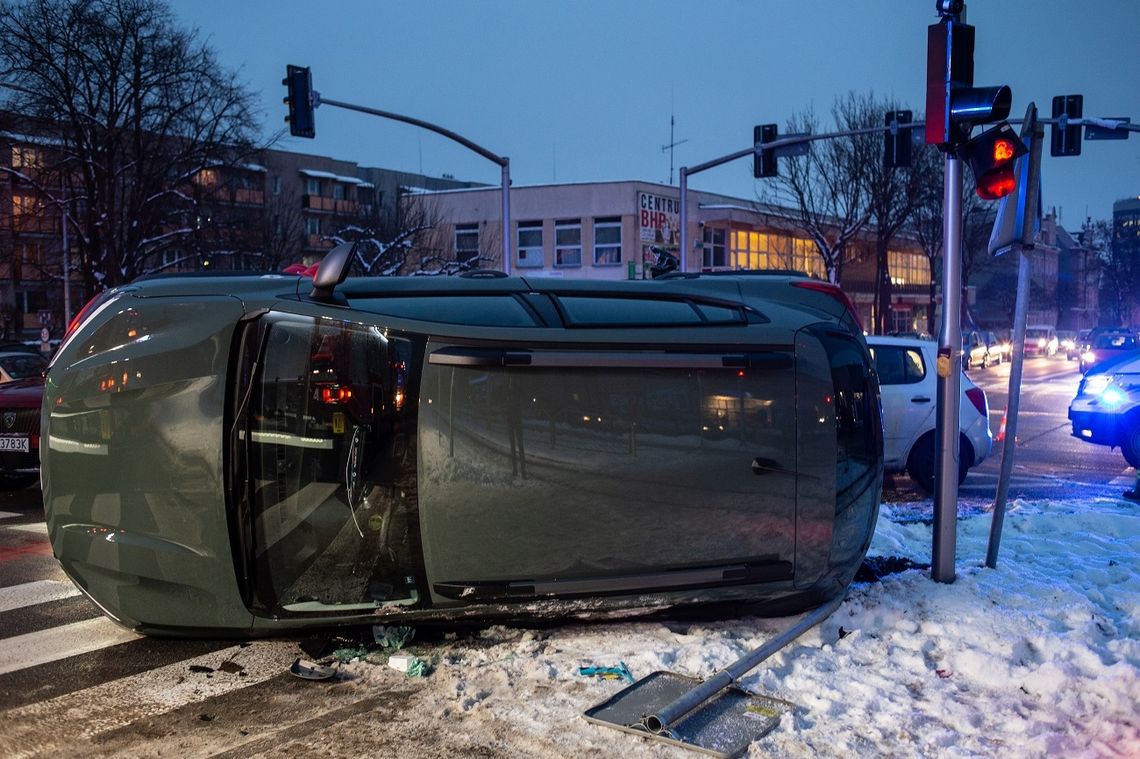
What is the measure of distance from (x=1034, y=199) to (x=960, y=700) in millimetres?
3506

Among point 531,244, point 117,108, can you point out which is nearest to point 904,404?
point 117,108

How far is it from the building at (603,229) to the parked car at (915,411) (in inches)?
1484

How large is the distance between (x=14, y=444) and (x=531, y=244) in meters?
43.5

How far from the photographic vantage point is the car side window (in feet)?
36.3

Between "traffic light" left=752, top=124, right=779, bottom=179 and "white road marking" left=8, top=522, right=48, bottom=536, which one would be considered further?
"traffic light" left=752, top=124, right=779, bottom=179

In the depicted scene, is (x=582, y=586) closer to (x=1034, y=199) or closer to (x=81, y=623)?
(x=81, y=623)

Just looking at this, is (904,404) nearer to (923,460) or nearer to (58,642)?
(923,460)

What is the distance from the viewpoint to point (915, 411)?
11.0m

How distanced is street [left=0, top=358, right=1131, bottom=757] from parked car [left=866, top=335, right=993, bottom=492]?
265 inches

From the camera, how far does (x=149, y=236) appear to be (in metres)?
33.5

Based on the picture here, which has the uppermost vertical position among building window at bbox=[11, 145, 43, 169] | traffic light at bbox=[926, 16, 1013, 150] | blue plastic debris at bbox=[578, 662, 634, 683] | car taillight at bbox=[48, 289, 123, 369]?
building window at bbox=[11, 145, 43, 169]

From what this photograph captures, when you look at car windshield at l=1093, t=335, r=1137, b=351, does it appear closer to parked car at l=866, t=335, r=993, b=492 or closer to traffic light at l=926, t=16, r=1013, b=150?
parked car at l=866, t=335, r=993, b=492

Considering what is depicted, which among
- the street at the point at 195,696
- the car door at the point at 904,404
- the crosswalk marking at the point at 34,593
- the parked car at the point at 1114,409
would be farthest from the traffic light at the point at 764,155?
the street at the point at 195,696

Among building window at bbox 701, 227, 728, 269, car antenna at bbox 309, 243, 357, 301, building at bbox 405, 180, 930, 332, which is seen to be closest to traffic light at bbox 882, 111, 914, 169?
car antenna at bbox 309, 243, 357, 301
